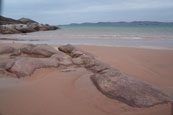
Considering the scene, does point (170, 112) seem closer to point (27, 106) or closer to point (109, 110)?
point (109, 110)

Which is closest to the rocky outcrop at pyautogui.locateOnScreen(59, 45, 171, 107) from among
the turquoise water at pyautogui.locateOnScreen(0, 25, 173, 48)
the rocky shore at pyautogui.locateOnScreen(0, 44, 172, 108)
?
the rocky shore at pyautogui.locateOnScreen(0, 44, 172, 108)

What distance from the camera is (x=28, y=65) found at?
3.50m

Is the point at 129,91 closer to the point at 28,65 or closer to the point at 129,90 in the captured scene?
the point at 129,90

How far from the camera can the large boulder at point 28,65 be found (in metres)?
3.27

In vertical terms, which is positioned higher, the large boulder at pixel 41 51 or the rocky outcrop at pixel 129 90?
the large boulder at pixel 41 51

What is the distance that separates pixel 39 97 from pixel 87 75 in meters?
1.27

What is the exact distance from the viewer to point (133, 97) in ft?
6.96

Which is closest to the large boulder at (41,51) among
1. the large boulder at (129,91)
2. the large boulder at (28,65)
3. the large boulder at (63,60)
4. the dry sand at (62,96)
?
the large boulder at (63,60)

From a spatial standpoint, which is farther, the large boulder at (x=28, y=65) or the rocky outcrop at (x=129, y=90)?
the large boulder at (x=28, y=65)

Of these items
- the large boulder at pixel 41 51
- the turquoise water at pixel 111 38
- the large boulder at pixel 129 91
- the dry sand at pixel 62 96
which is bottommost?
the dry sand at pixel 62 96

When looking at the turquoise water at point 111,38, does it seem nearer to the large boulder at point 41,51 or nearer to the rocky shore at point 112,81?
the large boulder at point 41,51

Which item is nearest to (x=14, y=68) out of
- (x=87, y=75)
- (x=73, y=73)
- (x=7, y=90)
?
(x=7, y=90)

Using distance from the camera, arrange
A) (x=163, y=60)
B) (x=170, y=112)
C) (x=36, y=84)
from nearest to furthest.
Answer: (x=170, y=112) → (x=36, y=84) → (x=163, y=60)

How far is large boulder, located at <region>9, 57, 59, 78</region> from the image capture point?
3.27m
